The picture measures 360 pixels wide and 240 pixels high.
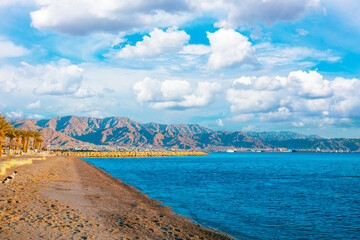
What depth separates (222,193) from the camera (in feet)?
101

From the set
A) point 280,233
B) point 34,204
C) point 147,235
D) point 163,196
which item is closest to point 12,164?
point 163,196

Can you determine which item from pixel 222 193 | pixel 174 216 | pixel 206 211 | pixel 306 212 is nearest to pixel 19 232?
pixel 174 216

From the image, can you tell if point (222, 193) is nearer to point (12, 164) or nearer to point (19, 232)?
point (19, 232)

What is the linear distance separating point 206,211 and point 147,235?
369 inches

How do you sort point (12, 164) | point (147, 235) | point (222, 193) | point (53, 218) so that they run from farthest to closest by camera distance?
1. point (12, 164)
2. point (222, 193)
3. point (53, 218)
4. point (147, 235)

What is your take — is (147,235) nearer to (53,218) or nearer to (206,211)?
(53,218)

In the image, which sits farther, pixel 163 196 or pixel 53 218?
pixel 163 196

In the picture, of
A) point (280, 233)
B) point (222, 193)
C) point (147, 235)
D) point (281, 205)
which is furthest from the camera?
point (222, 193)

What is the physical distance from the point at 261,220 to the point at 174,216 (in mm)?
5855

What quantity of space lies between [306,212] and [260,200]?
522 cm

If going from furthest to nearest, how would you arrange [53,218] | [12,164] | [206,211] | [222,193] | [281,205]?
[12,164] < [222,193] < [281,205] < [206,211] < [53,218]

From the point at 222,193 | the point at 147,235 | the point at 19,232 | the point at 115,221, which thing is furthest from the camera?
the point at 222,193

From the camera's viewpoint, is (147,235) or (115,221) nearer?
(147,235)

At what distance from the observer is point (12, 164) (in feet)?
134
